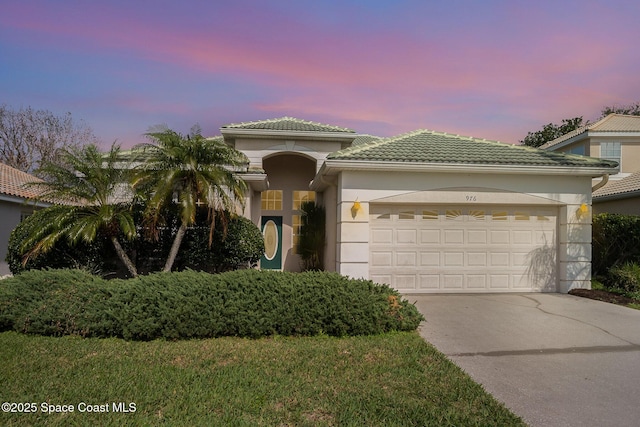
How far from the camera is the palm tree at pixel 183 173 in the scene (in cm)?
857

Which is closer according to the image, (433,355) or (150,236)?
(433,355)

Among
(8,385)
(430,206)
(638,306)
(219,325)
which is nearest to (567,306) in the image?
(638,306)

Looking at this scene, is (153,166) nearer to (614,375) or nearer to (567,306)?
(614,375)

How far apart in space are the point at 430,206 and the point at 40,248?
9556mm

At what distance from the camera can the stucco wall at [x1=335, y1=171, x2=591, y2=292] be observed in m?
9.50

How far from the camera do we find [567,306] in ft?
28.0

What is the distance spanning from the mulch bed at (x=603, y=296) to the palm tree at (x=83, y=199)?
447 inches

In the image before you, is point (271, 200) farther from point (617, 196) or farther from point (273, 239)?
point (617, 196)

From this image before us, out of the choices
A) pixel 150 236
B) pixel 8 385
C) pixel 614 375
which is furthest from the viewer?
pixel 150 236

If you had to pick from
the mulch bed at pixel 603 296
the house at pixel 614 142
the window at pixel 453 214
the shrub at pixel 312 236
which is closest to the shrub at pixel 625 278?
the mulch bed at pixel 603 296

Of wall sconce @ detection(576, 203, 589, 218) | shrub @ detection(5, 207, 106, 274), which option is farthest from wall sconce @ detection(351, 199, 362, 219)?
shrub @ detection(5, 207, 106, 274)

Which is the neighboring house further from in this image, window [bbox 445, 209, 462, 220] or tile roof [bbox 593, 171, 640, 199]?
tile roof [bbox 593, 171, 640, 199]

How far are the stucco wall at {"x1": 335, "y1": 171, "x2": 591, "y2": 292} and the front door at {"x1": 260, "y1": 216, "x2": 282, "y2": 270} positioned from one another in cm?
554

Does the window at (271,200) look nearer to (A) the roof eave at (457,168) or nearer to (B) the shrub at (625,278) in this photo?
(A) the roof eave at (457,168)
